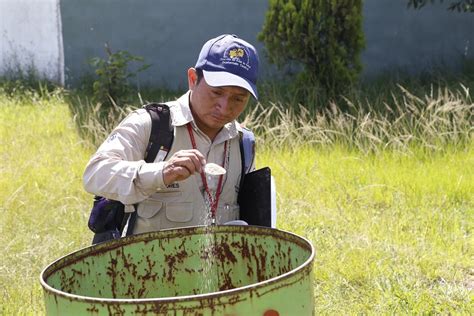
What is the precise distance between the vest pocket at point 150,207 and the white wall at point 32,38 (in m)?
6.87

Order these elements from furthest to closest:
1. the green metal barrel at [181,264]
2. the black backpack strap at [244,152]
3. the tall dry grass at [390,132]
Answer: the tall dry grass at [390,132] → the black backpack strap at [244,152] → the green metal barrel at [181,264]

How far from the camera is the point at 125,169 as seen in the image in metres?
2.47

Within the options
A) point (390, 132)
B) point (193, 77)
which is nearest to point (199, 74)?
point (193, 77)

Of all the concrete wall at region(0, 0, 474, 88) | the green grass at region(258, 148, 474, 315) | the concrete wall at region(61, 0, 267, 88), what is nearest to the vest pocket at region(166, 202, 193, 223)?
the green grass at region(258, 148, 474, 315)

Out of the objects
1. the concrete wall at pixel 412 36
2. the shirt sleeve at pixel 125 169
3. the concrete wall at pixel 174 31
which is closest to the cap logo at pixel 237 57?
the shirt sleeve at pixel 125 169

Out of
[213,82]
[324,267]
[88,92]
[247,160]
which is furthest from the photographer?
[88,92]

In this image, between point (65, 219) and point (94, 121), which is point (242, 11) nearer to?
point (94, 121)

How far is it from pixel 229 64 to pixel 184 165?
0.51 m

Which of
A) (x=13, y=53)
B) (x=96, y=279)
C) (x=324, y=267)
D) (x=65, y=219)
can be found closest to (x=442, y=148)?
(x=324, y=267)

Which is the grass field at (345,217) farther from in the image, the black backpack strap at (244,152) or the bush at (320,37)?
the bush at (320,37)

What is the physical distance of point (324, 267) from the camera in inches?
157

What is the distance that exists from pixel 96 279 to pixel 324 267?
1.85m

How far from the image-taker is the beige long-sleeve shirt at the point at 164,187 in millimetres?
2488

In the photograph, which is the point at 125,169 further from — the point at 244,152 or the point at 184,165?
the point at 244,152
